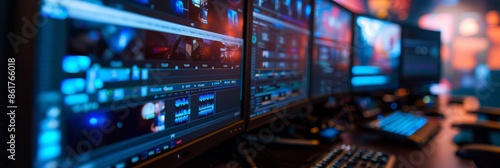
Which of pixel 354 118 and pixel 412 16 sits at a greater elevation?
pixel 412 16

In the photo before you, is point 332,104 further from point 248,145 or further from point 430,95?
point 430,95

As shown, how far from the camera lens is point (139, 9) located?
0.48 meters

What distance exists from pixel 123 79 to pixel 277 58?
2.09ft

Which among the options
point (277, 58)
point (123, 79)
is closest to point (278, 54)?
point (277, 58)

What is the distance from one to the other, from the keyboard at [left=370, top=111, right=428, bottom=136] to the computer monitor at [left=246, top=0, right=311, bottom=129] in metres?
0.39

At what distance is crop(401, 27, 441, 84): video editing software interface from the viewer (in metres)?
2.07

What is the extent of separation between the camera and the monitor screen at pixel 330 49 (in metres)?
1.30

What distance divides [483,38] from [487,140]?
181 centimetres

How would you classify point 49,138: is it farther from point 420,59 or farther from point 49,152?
point 420,59

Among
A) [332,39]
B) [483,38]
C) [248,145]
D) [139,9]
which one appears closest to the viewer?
[139,9]

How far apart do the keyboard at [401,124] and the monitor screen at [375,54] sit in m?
0.27

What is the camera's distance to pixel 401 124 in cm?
142

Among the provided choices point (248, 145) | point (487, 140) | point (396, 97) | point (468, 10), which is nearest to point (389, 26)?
point (396, 97)

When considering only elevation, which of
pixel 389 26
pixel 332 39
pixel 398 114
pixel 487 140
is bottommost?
pixel 487 140
